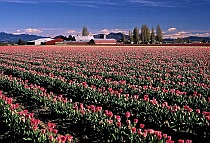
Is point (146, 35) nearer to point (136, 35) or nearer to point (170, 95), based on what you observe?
point (136, 35)

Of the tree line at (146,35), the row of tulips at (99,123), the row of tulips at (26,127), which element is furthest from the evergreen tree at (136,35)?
the row of tulips at (26,127)

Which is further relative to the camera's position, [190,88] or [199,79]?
[199,79]

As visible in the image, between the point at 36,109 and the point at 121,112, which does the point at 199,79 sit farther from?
the point at 36,109

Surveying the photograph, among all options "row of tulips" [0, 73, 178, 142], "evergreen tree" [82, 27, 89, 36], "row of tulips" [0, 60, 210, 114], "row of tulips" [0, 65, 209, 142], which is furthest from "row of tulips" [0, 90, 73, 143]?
"evergreen tree" [82, 27, 89, 36]

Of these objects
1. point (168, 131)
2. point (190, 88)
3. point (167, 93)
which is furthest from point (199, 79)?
point (168, 131)

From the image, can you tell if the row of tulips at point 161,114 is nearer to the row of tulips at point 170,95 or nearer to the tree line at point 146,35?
the row of tulips at point 170,95

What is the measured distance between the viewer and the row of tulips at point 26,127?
686 centimetres

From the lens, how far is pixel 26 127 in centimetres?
803

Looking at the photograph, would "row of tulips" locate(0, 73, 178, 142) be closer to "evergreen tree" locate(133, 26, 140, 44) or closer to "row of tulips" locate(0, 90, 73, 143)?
"row of tulips" locate(0, 90, 73, 143)

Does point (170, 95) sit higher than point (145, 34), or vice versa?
point (145, 34)

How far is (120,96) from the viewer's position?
11758mm

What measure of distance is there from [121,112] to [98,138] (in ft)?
8.28

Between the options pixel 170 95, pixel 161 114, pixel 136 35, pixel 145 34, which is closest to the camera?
pixel 161 114

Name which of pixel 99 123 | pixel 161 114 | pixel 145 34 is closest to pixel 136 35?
pixel 145 34
